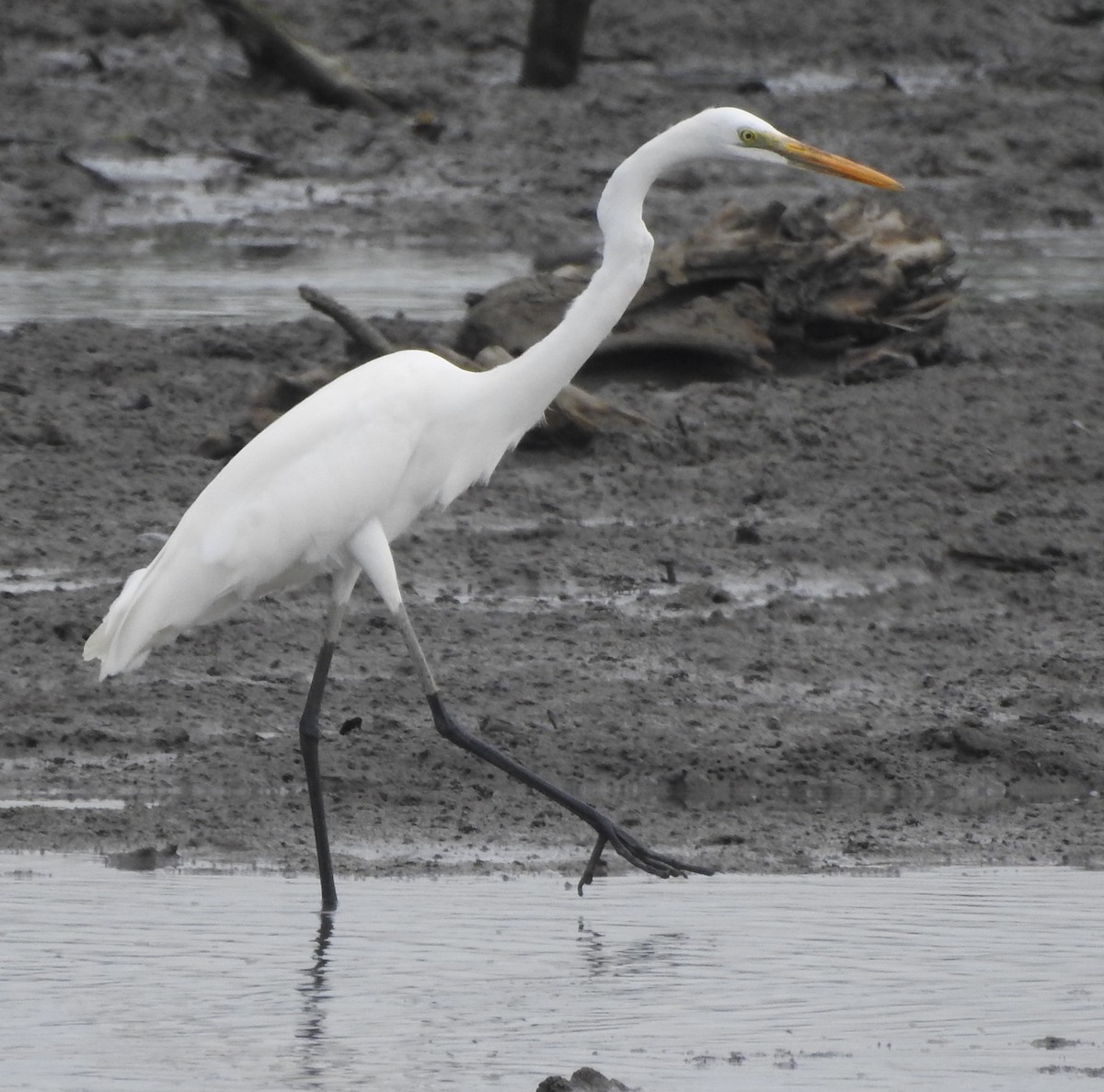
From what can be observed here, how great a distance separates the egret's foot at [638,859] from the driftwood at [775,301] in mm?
4571

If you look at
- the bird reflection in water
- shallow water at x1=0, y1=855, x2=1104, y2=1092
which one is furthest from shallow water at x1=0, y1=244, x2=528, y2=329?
the bird reflection in water

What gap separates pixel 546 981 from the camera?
5.31 meters

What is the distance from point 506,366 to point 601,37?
2187cm

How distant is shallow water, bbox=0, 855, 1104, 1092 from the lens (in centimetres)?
470

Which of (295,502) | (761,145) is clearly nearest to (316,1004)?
(295,502)

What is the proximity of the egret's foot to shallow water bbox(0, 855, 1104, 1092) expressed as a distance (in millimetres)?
58

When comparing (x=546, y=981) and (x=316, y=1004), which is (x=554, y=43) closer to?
(x=546, y=981)

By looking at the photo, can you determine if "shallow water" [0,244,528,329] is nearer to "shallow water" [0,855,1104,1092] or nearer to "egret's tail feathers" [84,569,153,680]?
"egret's tail feathers" [84,569,153,680]

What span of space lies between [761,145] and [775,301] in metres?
4.46

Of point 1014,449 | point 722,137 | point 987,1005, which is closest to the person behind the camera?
point 987,1005

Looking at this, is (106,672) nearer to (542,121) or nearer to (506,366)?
(506,366)

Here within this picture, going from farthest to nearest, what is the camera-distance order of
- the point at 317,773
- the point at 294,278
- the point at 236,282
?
the point at 294,278 → the point at 236,282 → the point at 317,773

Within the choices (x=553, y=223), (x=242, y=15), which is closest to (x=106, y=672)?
(x=553, y=223)

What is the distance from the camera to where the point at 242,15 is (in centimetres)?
2083
